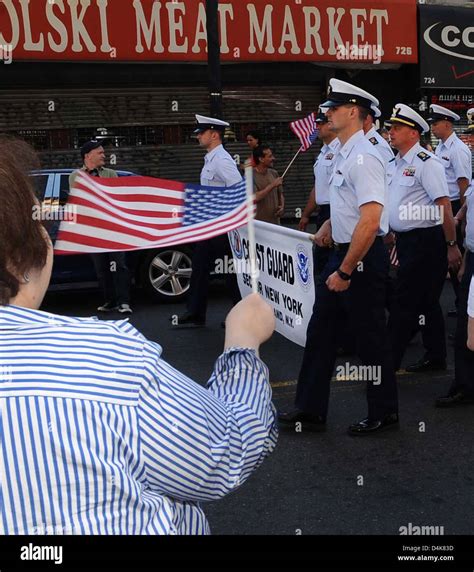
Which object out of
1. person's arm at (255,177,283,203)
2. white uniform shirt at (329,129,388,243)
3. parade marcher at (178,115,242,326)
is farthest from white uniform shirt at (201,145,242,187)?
white uniform shirt at (329,129,388,243)

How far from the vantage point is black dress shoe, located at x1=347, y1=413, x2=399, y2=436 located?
4594mm

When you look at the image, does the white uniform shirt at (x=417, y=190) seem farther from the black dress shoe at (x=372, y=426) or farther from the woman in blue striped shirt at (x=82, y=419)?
the woman in blue striped shirt at (x=82, y=419)

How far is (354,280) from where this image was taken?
4438 mm

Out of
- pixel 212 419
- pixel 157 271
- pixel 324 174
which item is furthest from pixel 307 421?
pixel 157 271

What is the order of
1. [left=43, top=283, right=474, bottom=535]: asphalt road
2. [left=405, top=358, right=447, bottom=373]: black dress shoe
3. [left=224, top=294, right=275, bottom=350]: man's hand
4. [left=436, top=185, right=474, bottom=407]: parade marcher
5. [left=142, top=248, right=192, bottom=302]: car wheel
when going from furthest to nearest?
1. [left=142, top=248, right=192, bottom=302]: car wheel
2. [left=405, top=358, right=447, bottom=373]: black dress shoe
3. [left=436, top=185, right=474, bottom=407]: parade marcher
4. [left=43, top=283, right=474, bottom=535]: asphalt road
5. [left=224, top=294, right=275, bottom=350]: man's hand

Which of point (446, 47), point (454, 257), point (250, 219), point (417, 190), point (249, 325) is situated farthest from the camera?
point (446, 47)

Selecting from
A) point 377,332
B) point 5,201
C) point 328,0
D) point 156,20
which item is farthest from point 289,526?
point 328,0

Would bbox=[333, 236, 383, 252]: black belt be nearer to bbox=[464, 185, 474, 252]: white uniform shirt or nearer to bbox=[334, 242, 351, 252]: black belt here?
bbox=[334, 242, 351, 252]: black belt

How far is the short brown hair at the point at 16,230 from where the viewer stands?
1.26 m

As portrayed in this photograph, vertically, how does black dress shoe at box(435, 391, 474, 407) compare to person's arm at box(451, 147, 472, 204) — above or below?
below

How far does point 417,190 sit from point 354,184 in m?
1.41

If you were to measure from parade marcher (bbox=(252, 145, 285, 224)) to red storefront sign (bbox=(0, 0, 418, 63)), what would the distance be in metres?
4.51

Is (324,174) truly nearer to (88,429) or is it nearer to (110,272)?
(110,272)

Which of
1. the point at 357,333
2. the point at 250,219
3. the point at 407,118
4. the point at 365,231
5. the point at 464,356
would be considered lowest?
the point at 464,356
